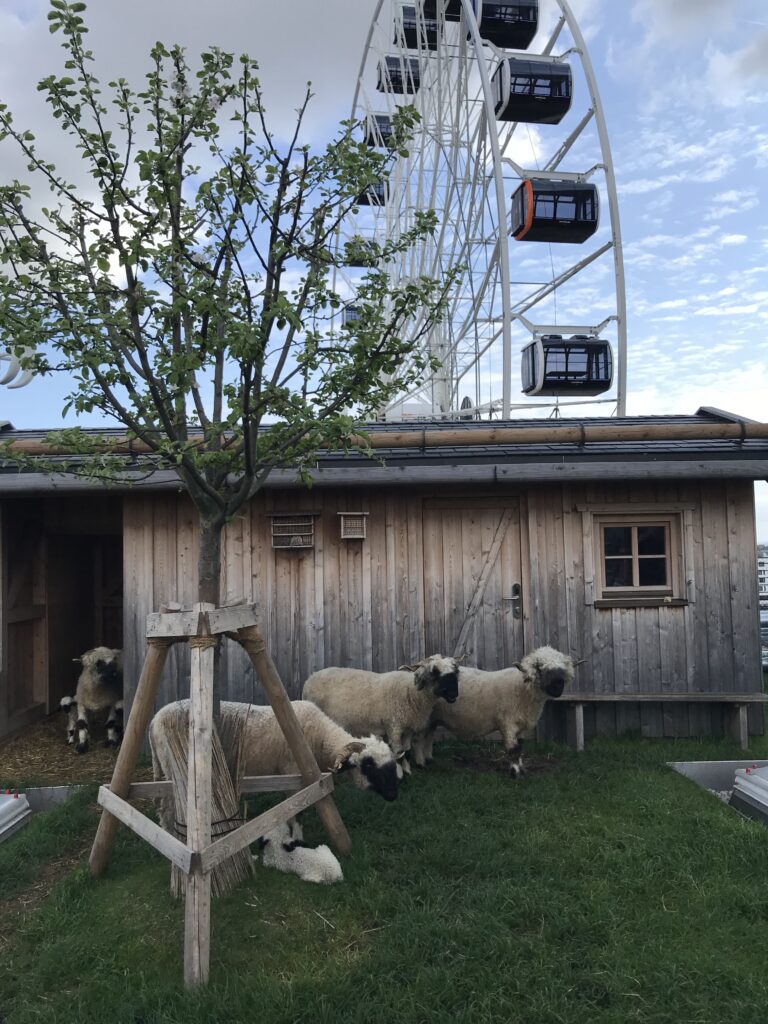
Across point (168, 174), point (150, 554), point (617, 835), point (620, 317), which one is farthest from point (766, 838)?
point (620, 317)

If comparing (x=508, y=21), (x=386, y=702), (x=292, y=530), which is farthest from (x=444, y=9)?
(x=386, y=702)

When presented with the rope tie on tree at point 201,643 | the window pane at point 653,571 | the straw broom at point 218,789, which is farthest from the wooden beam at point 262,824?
the window pane at point 653,571

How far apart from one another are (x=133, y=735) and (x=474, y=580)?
406 centimetres

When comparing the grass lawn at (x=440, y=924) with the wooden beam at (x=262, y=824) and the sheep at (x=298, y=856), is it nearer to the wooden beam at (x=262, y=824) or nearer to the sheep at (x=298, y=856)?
the sheep at (x=298, y=856)

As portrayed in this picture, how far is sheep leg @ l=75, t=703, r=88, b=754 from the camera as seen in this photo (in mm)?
7375

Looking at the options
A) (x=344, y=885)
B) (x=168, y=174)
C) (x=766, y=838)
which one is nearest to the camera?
(x=168, y=174)

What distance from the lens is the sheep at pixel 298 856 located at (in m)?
4.19

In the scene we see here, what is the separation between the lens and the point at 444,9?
2052 centimetres

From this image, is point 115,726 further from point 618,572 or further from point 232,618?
point 618,572

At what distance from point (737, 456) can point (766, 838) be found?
3723mm

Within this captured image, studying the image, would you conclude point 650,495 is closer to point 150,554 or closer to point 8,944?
point 150,554

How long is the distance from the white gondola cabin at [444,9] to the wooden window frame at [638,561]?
18.8m

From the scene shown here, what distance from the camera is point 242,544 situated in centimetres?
727

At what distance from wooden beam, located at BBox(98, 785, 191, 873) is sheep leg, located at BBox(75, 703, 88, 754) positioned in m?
3.50
